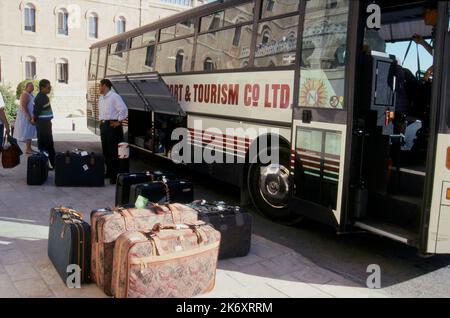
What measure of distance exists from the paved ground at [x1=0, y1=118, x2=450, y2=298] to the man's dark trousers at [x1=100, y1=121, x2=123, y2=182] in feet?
4.90

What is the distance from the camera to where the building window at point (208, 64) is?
23.0ft

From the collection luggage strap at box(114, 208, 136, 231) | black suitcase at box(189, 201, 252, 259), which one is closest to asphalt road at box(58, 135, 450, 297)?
black suitcase at box(189, 201, 252, 259)

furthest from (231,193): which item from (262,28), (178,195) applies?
(262,28)

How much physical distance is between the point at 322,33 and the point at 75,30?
35383 millimetres

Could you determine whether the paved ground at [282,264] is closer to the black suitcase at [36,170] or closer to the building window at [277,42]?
the black suitcase at [36,170]

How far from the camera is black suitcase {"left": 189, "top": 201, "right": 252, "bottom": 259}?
4488 mm

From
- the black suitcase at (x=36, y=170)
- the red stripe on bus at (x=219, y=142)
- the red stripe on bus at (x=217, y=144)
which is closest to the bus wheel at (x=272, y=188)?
the red stripe on bus at (x=219, y=142)

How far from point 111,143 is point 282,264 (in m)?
4.37

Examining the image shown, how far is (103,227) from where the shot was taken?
144 inches

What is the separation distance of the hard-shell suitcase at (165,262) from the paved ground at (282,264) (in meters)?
0.31

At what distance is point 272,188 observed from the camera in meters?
6.00

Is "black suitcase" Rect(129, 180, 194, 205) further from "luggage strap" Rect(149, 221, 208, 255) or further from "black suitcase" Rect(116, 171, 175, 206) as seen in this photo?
"luggage strap" Rect(149, 221, 208, 255)

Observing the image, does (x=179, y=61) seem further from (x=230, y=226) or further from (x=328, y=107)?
(x=230, y=226)

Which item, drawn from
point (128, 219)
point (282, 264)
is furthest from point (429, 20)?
point (128, 219)
